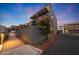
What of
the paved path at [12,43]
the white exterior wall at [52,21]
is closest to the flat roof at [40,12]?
the white exterior wall at [52,21]

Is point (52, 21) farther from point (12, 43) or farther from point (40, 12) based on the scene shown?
point (12, 43)

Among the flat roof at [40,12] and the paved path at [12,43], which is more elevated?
the flat roof at [40,12]

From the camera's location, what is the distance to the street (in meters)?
1.55

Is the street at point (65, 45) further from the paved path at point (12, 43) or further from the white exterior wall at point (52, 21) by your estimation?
the paved path at point (12, 43)

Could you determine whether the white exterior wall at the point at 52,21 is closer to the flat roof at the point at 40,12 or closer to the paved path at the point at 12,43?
the flat roof at the point at 40,12

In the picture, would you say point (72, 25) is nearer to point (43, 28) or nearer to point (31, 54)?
point (43, 28)

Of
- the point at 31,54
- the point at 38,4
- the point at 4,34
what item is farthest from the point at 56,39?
the point at 4,34

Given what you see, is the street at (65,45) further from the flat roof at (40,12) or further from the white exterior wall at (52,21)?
the flat roof at (40,12)

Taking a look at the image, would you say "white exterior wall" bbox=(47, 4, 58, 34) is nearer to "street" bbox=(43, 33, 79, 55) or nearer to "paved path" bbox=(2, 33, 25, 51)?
"street" bbox=(43, 33, 79, 55)

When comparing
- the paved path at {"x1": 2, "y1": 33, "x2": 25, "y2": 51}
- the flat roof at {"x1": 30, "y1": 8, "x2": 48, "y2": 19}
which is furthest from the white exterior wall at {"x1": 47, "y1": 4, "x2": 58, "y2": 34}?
the paved path at {"x1": 2, "y1": 33, "x2": 25, "y2": 51}

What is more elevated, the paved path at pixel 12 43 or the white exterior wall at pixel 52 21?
the white exterior wall at pixel 52 21

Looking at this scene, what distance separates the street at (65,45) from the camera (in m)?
1.55

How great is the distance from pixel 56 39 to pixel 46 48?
15 centimetres

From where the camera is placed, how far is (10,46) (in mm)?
1555
